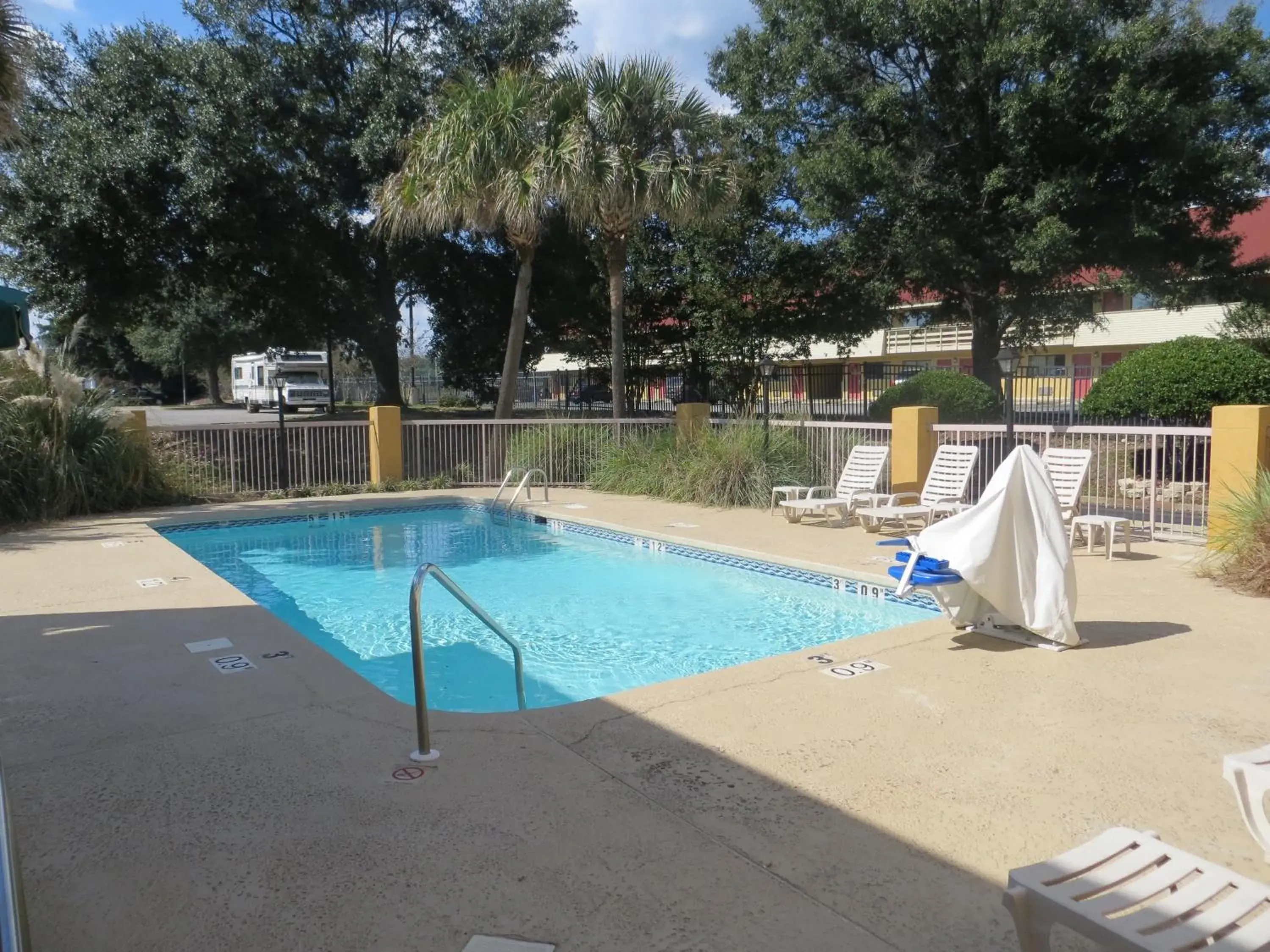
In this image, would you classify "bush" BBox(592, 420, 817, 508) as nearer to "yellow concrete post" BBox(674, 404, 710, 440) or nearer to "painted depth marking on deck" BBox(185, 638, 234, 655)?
"yellow concrete post" BBox(674, 404, 710, 440)

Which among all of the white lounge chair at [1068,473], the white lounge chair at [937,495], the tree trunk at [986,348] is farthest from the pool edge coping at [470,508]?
the tree trunk at [986,348]

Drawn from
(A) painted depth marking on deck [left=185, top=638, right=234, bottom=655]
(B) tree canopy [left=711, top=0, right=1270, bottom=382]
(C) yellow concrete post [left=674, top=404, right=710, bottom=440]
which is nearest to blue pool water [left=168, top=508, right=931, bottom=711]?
(A) painted depth marking on deck [left=185, top=638, right=234, bottom=655]

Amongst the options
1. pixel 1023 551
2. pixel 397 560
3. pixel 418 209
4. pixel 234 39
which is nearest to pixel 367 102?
pixel 234 39

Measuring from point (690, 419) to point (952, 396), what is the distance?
16.6 ft

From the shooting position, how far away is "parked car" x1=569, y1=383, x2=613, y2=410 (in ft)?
87.5

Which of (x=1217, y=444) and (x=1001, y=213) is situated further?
(x=1001, y=213)

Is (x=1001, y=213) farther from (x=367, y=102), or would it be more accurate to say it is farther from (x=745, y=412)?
(x=367, y=102)

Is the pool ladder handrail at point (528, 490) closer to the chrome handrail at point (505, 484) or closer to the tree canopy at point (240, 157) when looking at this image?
the chrome handrail at point (505, 484)

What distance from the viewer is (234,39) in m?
20.0

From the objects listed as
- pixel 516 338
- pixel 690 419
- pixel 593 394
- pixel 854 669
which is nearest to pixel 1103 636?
pixel 854 669

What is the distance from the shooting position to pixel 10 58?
7652mm

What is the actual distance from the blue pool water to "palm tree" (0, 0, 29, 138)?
4.74 meters

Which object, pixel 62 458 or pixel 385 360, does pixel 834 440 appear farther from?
pixel 385 360

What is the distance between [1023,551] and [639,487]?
9.31 meters
